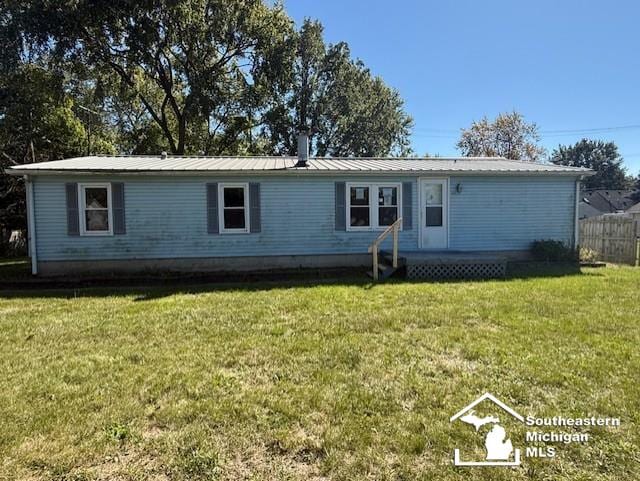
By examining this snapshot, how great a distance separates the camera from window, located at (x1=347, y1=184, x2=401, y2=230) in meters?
10.6

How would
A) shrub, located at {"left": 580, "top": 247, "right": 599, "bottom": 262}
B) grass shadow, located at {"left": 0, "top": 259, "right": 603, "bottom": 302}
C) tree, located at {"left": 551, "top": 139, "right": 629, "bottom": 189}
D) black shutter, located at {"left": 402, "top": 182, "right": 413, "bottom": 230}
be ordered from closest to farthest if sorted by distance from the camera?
grass shadow, located at {"left": 0, "top": 259, "right": 603, "bottom": 302}
black shutter, located at {"left": 402, "top": 182, "right": 413, "bottom": 230}
shrub, located at {"left": 580, "top": 247, "right": 599, "bottom": 262}
tree, located at {"left": 551, "top": 139, "right": 629, "bottom": 189}

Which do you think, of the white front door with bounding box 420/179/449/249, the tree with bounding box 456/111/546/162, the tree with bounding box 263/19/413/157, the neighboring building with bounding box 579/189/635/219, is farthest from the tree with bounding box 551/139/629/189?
the white front door with bounding box 420/179/449/249

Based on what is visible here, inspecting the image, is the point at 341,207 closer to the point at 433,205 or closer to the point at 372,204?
the point at 372,204

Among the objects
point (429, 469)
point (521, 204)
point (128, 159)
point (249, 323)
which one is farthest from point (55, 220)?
point (521, 204)

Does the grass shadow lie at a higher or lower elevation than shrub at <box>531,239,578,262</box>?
lower

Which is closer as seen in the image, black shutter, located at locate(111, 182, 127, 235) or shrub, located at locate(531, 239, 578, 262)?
black shutter, located at locate(111, 182, 127, 235)

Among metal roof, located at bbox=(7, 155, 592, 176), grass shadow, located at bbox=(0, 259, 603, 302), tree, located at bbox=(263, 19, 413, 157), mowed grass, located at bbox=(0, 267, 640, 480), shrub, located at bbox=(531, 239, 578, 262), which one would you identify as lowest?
mowed grass, located at bbox=(0, 267, 640, 480)

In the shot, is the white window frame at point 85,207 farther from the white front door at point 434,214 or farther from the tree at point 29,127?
the tree at point 29,127

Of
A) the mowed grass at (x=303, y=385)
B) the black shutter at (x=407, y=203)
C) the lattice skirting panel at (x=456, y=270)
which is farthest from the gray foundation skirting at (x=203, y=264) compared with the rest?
the mowed grass at (x=303, y=385)

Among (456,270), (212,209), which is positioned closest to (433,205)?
(456,270)

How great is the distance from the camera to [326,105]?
2558 cm

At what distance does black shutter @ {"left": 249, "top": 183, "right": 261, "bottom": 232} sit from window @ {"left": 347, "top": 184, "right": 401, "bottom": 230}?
7.65 ft

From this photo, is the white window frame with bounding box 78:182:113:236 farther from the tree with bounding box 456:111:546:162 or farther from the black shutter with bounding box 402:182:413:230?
the tree with bounding box 456:111:546:162

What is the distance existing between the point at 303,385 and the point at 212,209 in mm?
7359
